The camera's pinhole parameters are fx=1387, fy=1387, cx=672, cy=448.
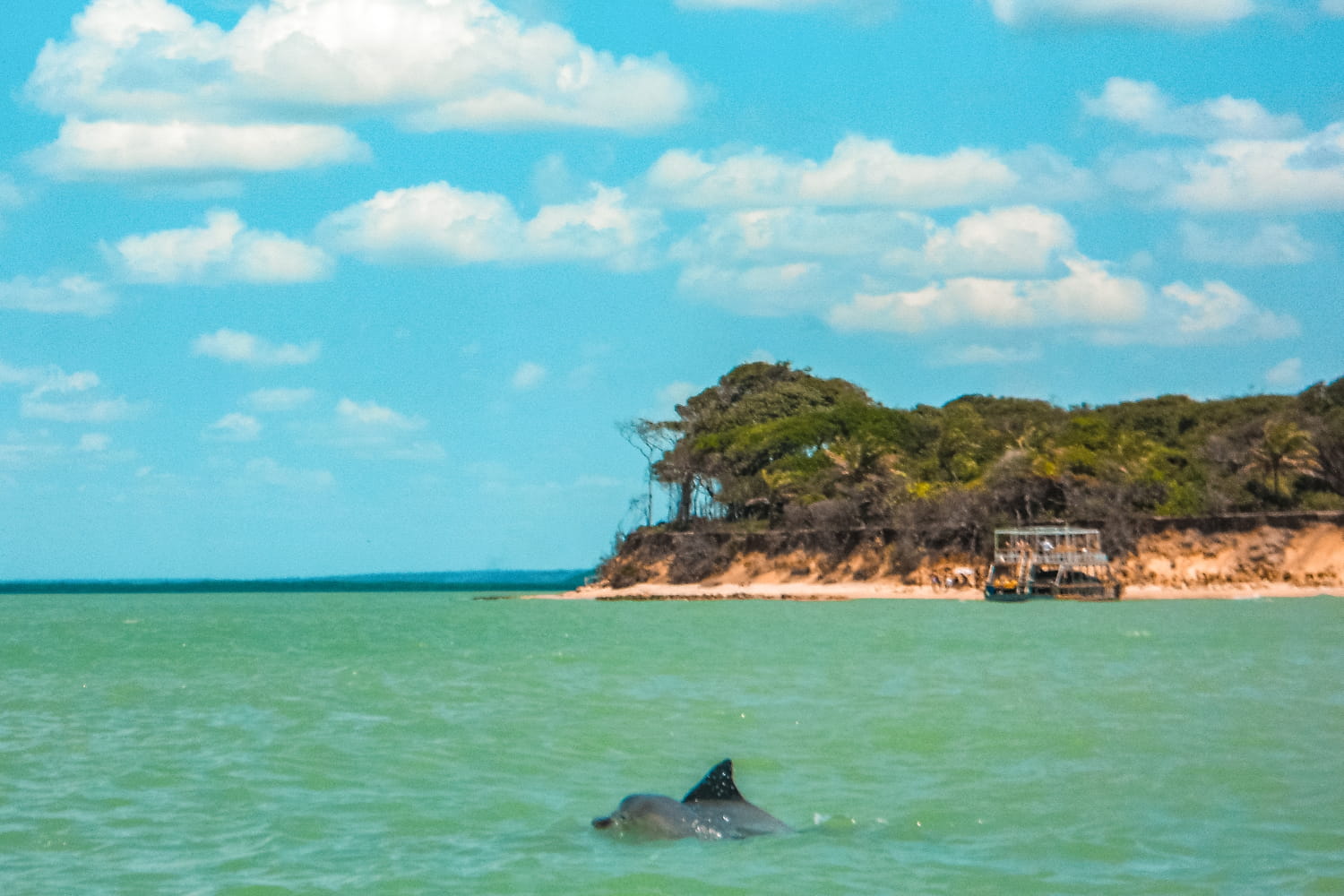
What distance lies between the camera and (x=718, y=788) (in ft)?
37.0

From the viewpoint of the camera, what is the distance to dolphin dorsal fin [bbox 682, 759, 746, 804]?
11.3 m

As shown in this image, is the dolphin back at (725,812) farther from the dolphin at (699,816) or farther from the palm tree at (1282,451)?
the palm tree at (1282,451)

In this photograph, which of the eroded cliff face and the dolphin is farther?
the eroded cliff face

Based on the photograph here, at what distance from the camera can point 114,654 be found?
34.8 metres

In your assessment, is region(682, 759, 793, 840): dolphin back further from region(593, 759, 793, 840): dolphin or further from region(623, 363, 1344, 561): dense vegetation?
region(623, 363, 1344, 561): dense vegetation

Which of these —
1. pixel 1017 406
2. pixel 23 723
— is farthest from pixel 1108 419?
pixel 23 723

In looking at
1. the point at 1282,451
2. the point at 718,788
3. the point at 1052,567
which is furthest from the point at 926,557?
the point at 718,788

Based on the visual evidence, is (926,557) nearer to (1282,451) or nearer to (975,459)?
(975,459)

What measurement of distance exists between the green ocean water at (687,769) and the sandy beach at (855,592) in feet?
101

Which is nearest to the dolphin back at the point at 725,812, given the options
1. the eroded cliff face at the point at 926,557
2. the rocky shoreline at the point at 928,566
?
the rocky shoreline at the point at 928,566

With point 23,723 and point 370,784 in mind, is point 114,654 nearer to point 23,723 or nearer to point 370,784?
point 23,723

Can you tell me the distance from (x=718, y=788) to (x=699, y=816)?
1.30 feet

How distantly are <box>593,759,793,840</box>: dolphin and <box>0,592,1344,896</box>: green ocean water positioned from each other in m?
0.21

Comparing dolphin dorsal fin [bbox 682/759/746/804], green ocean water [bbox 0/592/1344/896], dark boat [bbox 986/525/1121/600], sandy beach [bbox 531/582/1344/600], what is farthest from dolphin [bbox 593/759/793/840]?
dark boat [bbox 986/525/1121/600]
